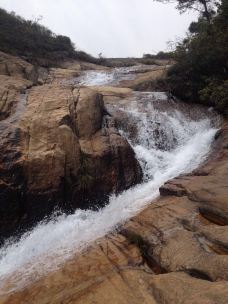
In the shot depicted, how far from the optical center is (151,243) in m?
6.23

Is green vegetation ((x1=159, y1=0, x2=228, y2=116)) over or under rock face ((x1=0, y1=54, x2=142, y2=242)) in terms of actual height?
over

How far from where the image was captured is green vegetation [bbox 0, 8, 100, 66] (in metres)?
24.6

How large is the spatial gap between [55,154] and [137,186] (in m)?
2.84

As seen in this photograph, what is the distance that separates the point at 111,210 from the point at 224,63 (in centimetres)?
1078

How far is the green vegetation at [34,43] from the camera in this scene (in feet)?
80.6

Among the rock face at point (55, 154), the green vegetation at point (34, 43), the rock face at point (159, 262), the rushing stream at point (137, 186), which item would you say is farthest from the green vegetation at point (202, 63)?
the green vegetation at point (34, 43)

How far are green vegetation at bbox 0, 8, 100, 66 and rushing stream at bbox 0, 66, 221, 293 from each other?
12.9 meters

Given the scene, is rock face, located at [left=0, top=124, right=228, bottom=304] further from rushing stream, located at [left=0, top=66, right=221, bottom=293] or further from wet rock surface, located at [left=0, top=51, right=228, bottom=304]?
rushing stream, located at [left=0, top=66, right=221, bottom=293]

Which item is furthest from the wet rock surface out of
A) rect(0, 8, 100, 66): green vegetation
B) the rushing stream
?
rect(0, 8, 100, 66): green vegetation

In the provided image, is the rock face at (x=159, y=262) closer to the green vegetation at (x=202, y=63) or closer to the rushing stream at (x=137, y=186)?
the rushing stream at (x=137, y=186)

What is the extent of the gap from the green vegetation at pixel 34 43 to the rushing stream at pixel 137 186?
12934mm

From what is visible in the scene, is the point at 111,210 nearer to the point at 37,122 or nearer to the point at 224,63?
the point at 37,122

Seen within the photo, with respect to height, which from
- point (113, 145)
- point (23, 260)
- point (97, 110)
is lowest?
point (23, 260)

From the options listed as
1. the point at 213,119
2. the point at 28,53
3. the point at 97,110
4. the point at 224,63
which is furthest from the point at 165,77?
the point at 28,53
